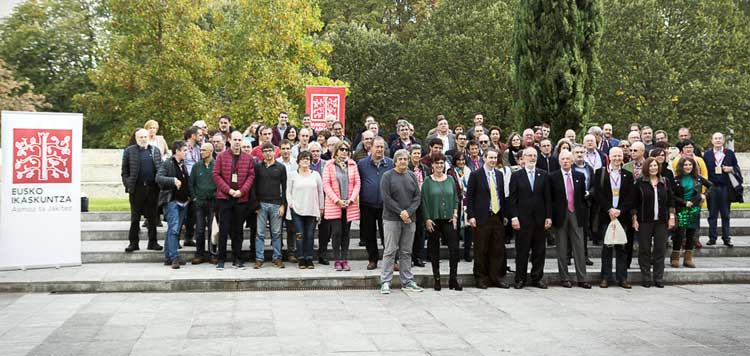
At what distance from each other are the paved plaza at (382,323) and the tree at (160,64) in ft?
58.2

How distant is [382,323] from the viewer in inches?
327

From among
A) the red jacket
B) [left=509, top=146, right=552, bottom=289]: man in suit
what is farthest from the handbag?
the red jacket

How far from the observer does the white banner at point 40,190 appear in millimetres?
11125

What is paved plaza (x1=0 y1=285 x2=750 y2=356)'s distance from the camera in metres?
7.17

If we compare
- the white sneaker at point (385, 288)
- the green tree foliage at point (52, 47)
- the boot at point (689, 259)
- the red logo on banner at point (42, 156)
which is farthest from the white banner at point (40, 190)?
the green tree foliage at point (52, 47)

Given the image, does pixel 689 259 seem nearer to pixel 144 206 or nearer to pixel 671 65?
pixel 144 206

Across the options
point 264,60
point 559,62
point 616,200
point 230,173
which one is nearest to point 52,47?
point 264,60

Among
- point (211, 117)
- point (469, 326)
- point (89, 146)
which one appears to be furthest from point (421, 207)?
point (89, 146)

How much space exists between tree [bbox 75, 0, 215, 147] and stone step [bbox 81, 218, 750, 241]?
11.7 m

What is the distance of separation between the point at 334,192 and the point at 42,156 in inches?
181

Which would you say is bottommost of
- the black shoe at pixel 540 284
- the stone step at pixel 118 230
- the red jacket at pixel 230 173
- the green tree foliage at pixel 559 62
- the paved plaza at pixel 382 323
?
the paved plaza at pixel 382 323

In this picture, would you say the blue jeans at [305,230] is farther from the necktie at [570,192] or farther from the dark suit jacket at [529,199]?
the necktie at [570,192]

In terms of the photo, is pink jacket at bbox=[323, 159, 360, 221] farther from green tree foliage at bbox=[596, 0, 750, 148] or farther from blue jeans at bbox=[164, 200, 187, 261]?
green tree foliage at bbox=[596, 0, 750, 148]

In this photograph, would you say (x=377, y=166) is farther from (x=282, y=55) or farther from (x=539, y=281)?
(x=282, y=55)
